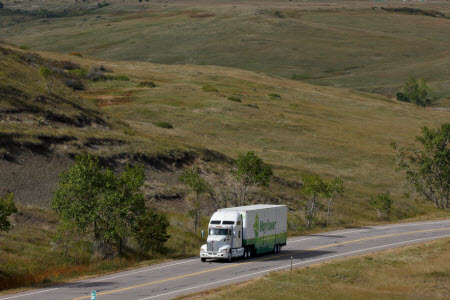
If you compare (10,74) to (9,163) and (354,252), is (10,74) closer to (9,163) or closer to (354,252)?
(9,163)

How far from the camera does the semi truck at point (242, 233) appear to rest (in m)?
37.1

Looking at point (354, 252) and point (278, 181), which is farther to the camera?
point (278, 181)

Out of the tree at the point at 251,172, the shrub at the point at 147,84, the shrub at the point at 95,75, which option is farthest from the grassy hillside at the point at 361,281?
the shrub at the point at 95,75

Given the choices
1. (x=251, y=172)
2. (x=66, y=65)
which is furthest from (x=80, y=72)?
(x=251, y=172)

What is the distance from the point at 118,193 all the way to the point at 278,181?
35187mm

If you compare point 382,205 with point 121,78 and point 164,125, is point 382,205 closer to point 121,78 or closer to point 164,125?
point 164,125

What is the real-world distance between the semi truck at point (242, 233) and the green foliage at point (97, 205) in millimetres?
5176

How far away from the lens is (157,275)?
109 ft

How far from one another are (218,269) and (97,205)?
876cm

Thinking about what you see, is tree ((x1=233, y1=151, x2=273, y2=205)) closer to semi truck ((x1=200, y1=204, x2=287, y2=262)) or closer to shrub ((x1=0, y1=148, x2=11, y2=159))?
semi truck ((x1=200, y1=204, x2=287, y2=262))

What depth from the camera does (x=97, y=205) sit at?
1474 inches

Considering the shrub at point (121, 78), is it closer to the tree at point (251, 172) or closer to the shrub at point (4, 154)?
the shrub at point (4, 154)

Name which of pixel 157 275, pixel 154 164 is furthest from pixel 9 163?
pixel 157 275

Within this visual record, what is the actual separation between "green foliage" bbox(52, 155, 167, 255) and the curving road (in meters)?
3.69
